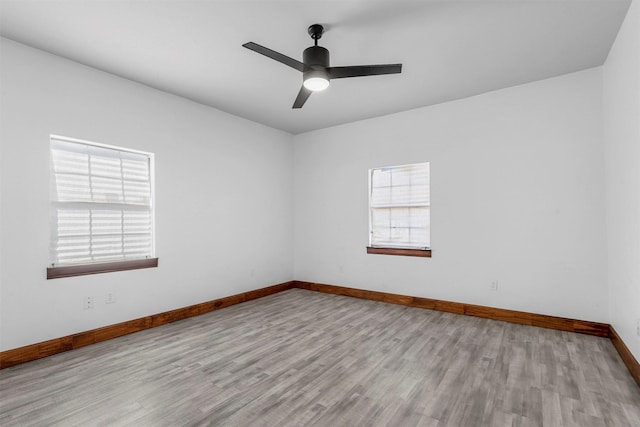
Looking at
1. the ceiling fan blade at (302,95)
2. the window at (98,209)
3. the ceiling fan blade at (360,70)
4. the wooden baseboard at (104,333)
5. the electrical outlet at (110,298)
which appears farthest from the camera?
the electrical outlet at (110,298)

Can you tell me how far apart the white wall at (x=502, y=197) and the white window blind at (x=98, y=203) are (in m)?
3.06

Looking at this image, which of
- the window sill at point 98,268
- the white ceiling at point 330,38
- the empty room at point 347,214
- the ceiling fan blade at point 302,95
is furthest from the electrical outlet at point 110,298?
the ceiling fan blade at point 302,95

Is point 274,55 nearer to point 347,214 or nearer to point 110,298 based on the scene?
point 110,298

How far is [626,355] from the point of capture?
8.70ft

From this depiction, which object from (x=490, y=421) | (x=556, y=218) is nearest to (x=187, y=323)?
(x=490, y=421)

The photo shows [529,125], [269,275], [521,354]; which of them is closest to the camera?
[521,354]

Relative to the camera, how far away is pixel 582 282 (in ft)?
11.4

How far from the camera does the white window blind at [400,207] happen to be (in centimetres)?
463

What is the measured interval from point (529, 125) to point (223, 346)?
434 cm

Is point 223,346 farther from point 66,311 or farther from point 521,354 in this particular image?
point 521,354

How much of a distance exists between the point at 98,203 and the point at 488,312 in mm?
4853

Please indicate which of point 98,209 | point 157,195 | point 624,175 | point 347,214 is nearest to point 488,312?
point 624,175

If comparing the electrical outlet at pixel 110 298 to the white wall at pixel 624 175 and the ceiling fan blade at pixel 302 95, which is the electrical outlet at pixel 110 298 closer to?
the ceiling fan blade at pixel 302 95

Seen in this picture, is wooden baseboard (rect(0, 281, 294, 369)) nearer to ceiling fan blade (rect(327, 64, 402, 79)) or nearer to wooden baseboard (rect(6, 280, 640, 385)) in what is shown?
wooden baseboard (rect(6, 280, 640, 385))
